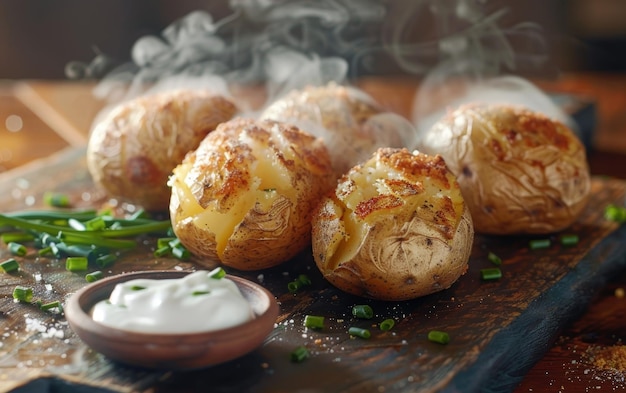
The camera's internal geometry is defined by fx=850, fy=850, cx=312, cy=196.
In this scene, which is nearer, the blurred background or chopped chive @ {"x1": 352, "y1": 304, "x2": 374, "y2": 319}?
chopped chive @ {"x1": 352, "y1": 304, "x2": 374, "y2": 319}

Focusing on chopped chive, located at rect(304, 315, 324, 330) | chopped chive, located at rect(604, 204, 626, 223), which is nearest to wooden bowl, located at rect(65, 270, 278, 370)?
chopped chive, located at rect(304, 315, 324, 330)

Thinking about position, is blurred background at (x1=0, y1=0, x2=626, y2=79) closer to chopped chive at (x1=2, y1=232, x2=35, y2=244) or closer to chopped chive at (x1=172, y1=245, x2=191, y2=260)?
chopped chive at (x1=2, y1=232, x2=35, y2=244)

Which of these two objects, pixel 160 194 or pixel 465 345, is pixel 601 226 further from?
pixel 160 194

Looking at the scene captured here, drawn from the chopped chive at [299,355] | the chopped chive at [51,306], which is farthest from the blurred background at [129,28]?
the chopped chive at [299,355]

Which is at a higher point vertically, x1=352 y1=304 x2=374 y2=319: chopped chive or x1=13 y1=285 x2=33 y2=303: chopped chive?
x1=13 y1=285 x2=33 y2=303: chopped chive

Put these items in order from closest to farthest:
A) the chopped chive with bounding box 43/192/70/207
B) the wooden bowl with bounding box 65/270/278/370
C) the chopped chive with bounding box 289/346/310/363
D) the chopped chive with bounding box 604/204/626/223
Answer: the wooden bowl with bounding box 65/270/278/370 → the chopped chive with bounding box 289/346/310/363 → the chopped chive with bounding box 604/204/626/223 → the chopped chive with bounding box 43/192/70/207

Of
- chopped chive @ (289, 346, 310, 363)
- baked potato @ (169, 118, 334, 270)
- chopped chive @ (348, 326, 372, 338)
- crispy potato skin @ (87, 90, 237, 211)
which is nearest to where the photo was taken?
chopped chive @ (289, 346, 310, 363)
